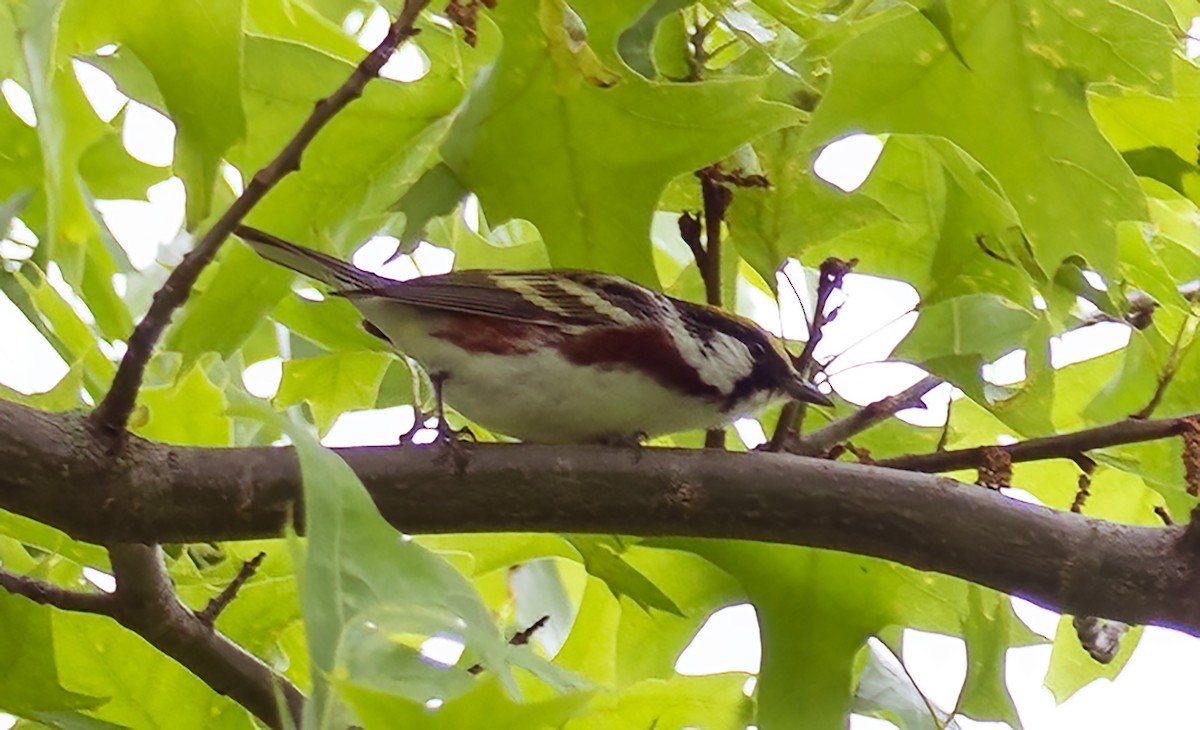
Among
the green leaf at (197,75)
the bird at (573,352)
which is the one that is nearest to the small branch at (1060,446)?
the bird at (573,352)

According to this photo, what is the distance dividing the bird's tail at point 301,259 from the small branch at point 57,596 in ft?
0.80

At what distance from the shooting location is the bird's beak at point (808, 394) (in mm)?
1043

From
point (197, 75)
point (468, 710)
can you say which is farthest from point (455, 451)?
point (468, 710)

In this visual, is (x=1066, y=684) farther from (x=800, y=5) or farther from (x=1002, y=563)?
(x=800, y=5)

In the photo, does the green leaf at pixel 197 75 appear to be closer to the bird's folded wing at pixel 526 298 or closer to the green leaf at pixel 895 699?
the bird's folded wing at pixel 526 298

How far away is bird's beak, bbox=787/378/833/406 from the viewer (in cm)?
104

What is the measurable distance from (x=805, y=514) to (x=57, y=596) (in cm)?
47

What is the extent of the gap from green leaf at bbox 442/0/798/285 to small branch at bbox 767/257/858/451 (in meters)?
0.11

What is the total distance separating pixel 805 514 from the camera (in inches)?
35.3

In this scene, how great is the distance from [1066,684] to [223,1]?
0.83 metres

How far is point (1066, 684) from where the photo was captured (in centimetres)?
120

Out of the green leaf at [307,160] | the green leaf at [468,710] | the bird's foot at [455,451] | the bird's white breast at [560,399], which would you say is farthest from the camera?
the bird's white breast at [560,399]

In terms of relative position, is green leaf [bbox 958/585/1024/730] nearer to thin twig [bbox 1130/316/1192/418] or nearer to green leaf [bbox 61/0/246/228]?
thin twig [bbox 1130/316/1192/418]

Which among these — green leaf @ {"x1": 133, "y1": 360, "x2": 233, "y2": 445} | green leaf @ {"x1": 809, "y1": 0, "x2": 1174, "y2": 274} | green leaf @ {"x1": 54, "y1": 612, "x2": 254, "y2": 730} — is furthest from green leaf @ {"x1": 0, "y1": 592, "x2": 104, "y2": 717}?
green leaf @ {"x1": 809, "y1": 0, "x2": 1174, "y2": 274}
